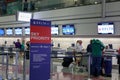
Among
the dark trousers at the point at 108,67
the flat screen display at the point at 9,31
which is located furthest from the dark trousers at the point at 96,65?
the flat screen display at the point at 9,31

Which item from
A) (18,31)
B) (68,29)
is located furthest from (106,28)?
(18,31)

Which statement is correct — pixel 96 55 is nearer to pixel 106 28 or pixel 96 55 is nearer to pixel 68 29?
pixel 106 28

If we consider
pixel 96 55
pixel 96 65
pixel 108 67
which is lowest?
pixel 108 67

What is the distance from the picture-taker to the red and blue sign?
7266mm

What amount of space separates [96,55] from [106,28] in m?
5.35

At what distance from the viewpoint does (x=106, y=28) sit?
18.4 metres

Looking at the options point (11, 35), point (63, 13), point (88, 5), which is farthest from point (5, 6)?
point (88, 5)

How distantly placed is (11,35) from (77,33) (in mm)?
11274

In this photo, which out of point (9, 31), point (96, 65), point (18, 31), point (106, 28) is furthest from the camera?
point (9, 31)

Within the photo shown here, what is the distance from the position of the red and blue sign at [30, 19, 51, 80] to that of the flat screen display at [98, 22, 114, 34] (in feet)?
36.2

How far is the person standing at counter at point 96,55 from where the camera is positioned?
44.0 ft

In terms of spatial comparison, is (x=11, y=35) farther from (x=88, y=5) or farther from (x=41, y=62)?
(x=41, y=62)

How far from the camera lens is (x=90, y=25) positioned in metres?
19.8

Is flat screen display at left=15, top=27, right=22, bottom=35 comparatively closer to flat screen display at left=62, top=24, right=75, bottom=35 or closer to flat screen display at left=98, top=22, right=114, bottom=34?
flat screen display at left=62, top=24, right=75, bottom=35
